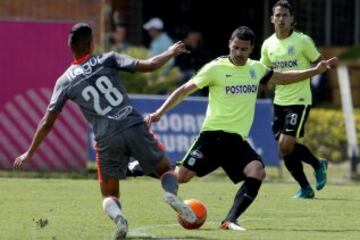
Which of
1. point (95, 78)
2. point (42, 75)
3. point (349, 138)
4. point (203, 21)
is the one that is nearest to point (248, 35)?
point (95, 78)

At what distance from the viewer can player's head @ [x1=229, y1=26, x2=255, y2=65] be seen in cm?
1327

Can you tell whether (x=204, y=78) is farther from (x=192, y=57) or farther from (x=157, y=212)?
(x=192, y=57)

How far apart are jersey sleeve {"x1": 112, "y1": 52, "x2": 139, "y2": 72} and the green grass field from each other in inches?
59.7

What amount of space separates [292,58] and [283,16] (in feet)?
1.69

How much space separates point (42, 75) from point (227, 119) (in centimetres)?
738

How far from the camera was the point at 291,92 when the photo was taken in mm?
16766

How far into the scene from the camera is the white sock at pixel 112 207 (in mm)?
11641

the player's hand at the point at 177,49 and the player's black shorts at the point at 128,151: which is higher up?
the player's hand at the point at 177,49

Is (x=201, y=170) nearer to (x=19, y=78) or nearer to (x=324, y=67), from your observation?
(x=324, y=67)

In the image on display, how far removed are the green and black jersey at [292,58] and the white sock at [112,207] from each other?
520cm

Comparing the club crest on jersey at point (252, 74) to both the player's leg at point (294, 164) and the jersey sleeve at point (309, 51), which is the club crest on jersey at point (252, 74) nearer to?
the jersey sleeve at point (309, 51)

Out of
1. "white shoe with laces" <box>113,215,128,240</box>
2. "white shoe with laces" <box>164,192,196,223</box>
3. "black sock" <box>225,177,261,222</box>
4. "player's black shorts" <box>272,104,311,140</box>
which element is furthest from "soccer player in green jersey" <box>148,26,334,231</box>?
"player's black shorts" <box>272,104,311,140</box>

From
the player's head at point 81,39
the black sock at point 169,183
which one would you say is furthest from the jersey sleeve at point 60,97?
the black sock at point 169,183

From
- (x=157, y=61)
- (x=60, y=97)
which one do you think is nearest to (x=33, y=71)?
(x=60, y=97)
